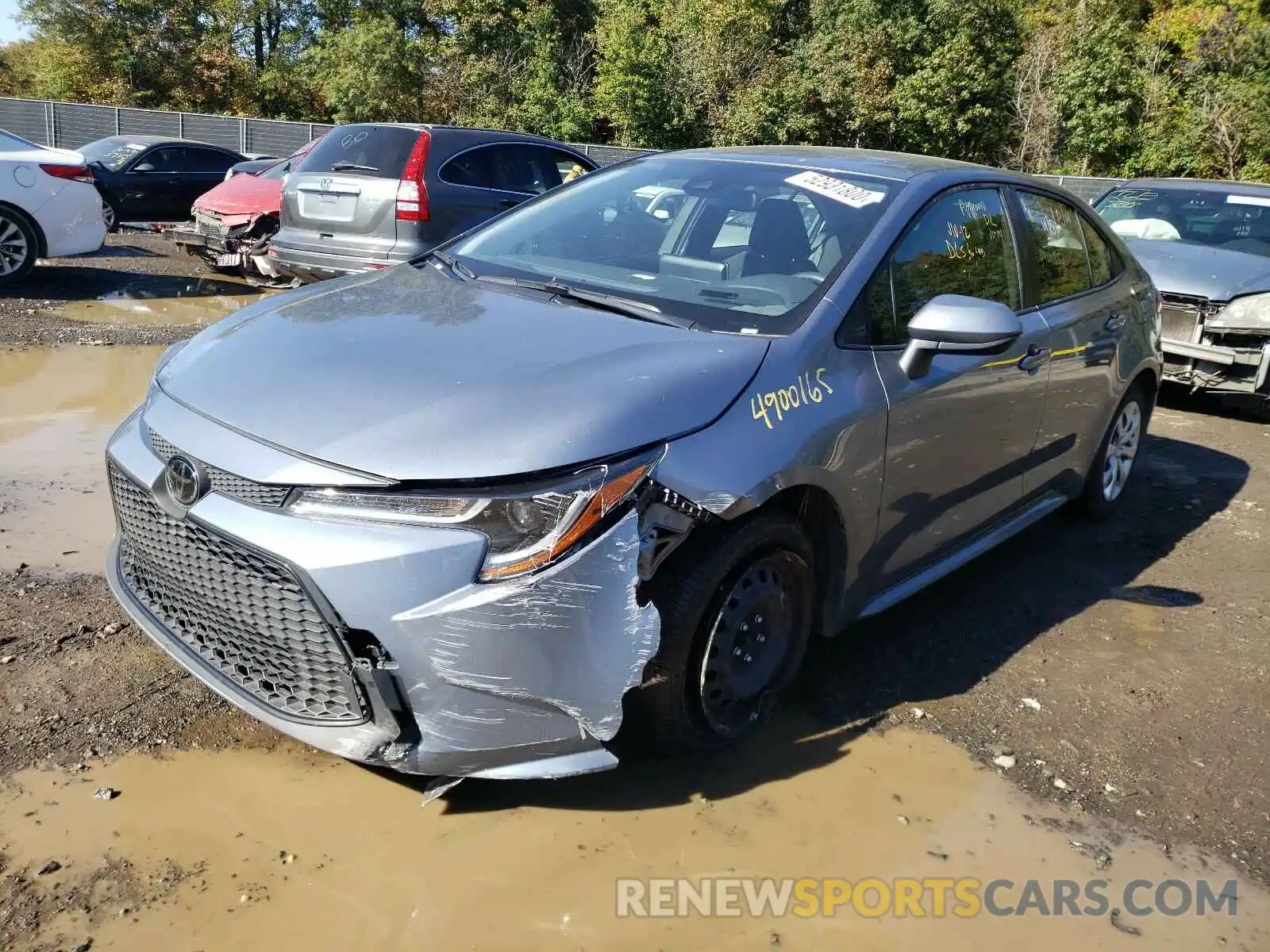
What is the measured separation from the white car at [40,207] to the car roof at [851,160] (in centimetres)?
730

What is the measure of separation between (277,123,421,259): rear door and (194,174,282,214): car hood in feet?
6.87

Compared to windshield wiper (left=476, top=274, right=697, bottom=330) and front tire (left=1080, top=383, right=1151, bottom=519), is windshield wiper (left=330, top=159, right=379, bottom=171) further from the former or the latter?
front tire (left=1080, top=383, right=1151, bottom=519)

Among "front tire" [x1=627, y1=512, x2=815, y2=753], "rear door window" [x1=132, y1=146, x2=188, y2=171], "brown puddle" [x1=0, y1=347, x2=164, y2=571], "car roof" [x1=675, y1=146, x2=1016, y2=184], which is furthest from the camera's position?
"rear door window" [x1=132, y1=146, x2=188, y2=171]

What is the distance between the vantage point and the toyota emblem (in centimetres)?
253

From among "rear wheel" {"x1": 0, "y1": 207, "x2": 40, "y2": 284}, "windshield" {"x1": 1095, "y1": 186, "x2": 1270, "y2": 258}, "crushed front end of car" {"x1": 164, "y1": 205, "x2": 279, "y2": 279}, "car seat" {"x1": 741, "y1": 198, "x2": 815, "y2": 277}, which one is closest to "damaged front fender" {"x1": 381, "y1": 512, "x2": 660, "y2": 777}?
"car seat" {"x1": 741, "y1": 198, "x2": 815, "y2": 277}

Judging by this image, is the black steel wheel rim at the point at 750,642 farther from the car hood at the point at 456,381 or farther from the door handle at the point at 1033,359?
the door handle at the point at 1033,359

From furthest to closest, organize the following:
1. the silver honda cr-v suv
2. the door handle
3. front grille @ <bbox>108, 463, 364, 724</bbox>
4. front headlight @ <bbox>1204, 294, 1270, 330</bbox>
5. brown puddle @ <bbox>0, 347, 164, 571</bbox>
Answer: the silver honda cr-v suv → front headlight @ <bbox>1204, 294, 1270, 330</bbox> → brown puddle @ <bbox>0, 347, 164, 571</bbox> → the door handle → front grille @ <bbox>108, 463, 364, 724</bbox>

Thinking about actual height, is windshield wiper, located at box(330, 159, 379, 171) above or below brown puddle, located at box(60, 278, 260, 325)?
above

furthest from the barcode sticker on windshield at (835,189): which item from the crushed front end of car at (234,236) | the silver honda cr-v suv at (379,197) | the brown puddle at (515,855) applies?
the crushed front end of car at (234,236)

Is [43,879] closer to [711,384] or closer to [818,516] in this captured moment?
[711,384]

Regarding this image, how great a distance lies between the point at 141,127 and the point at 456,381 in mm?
30049

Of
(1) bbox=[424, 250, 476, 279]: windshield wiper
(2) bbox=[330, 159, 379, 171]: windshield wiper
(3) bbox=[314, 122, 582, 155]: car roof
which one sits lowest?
(1) bbox=[424, 250, 476, 279]: windshield wiper

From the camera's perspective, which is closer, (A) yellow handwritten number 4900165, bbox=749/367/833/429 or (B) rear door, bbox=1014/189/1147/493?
(A) yellow handwritten number 4900165, bbox=749/367/833/429

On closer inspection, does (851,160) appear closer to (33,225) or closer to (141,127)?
(33,225)
